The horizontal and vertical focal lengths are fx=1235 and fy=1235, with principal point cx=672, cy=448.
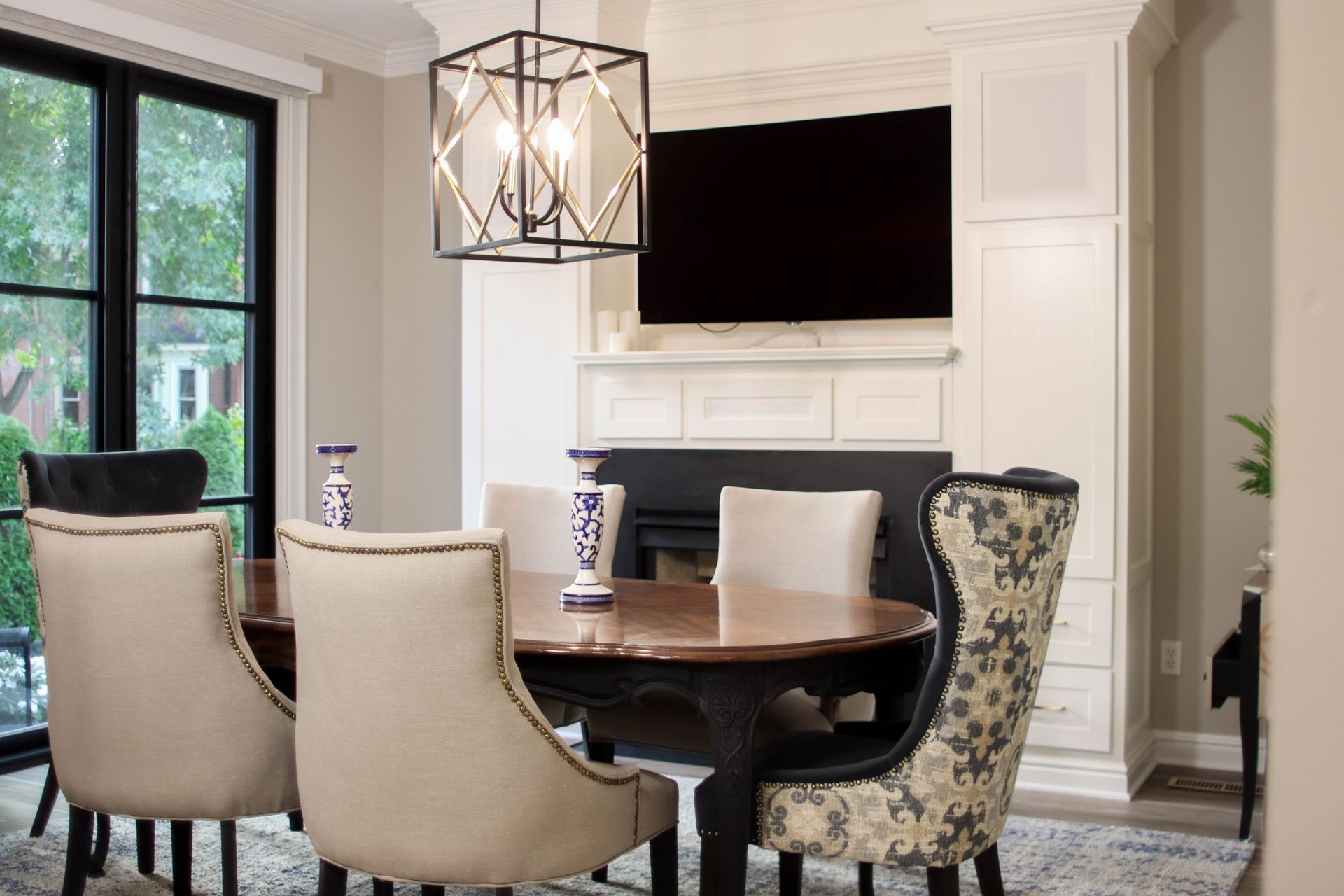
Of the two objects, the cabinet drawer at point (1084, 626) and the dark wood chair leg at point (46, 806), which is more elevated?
the cabinet drawer at point (1084, 626)

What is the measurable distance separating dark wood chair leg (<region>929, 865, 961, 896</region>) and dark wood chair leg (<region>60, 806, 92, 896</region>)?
1617 mm

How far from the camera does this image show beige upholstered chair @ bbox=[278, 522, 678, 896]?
1.88 m

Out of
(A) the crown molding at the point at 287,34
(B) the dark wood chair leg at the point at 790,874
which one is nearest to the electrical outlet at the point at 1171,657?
(B) the dark wood chair leg at the point at 790,874

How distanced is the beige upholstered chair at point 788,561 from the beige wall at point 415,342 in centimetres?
207

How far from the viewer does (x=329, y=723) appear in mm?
2012

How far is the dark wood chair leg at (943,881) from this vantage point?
2.10 metres

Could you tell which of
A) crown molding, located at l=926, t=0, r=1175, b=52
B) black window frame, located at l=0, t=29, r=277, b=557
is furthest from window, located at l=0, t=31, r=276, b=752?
crown molding, located at l=926, t=0, r=1175, b=52

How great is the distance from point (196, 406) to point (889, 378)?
2510 mm

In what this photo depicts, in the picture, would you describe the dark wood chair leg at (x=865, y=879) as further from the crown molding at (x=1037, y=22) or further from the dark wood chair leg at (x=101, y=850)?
the crown molding at (x=1037, y=22)

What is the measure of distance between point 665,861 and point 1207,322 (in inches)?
106

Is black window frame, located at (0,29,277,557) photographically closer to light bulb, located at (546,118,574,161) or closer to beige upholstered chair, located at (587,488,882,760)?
beige upholstered chair, located at (587,488,882,760)

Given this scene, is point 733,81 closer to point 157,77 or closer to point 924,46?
point 924,46

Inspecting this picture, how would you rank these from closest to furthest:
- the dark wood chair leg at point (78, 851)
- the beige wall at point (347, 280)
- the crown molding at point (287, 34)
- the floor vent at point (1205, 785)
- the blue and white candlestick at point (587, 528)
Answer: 1. the dark wood chair leg at point (78, 851)
2. the blue and white candlestick at point (587, 528)
3. the floor vent at point (1205, 785)
4. the crown molding at point (287, 34)
5. the beige wall at point (347, 280)

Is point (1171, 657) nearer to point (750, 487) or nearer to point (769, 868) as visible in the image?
point (750, 487)
